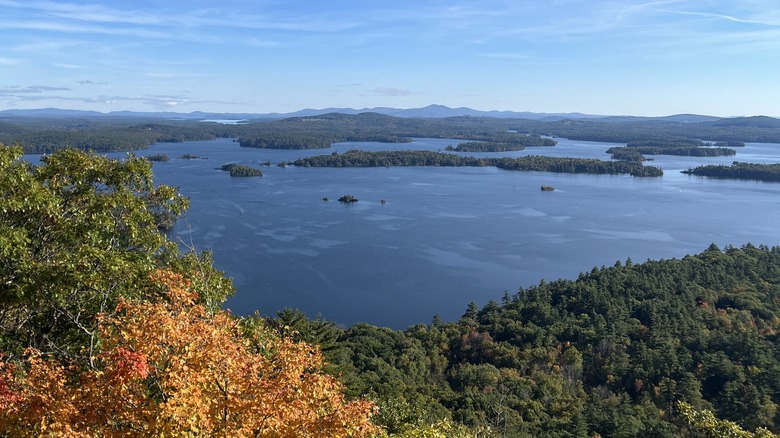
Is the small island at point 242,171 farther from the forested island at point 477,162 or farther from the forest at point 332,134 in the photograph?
the forest at point 332,134

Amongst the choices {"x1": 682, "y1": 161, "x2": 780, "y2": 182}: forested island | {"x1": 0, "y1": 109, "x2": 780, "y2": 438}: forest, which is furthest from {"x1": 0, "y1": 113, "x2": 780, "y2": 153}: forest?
{"x1": 0, "y1": 109, "x2": 780, "y2": 438}: forest

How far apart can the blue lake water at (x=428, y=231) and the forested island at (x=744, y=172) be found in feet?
11.3

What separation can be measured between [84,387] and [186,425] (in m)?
0.83

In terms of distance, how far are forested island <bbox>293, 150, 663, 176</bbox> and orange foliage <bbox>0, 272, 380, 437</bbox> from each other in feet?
237

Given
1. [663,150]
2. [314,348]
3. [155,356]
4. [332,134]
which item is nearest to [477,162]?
[663,150]

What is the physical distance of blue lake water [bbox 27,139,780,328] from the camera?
1088 inches

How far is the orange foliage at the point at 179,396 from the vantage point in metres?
3.48

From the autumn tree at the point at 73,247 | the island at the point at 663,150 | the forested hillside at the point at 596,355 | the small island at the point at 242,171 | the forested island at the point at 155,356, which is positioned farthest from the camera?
the island at the point at 663,150

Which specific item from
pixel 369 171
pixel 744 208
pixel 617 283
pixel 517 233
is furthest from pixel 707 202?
pixel 369 171

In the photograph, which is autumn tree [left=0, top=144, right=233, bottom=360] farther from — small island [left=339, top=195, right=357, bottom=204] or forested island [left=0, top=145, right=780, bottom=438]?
small island [left=339, top=195, right=357, bottom=204]

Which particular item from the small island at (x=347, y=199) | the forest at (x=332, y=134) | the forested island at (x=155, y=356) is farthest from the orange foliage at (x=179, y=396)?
the forest at (x=332, y=134)

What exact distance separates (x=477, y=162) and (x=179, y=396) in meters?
81.3

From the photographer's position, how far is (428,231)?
3891 centimetres

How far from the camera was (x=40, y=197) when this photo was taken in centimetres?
498
